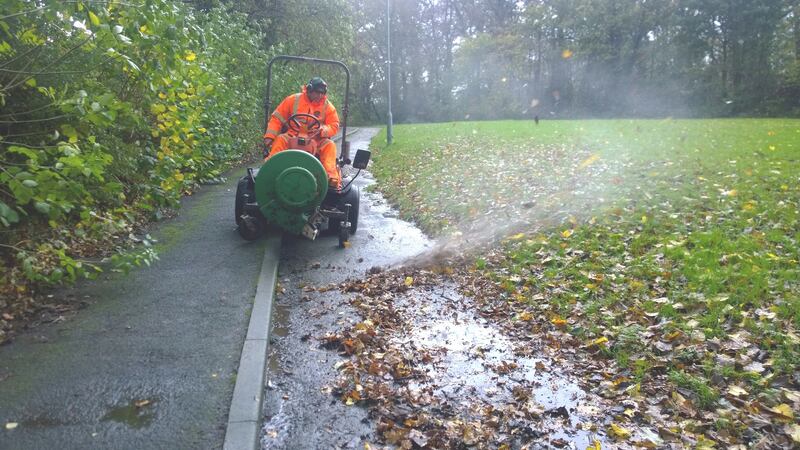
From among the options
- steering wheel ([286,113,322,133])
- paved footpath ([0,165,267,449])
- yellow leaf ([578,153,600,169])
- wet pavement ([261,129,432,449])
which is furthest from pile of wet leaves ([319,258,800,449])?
yellow leaf ([578,153,600,169])

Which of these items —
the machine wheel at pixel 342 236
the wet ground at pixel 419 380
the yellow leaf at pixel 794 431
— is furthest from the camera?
the machine wheel at pixel 342 236

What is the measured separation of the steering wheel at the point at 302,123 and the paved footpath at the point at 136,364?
2386 mm

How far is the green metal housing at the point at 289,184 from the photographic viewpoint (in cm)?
718

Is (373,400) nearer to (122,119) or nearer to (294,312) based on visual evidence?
(294,312)

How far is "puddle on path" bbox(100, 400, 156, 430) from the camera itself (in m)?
3.69

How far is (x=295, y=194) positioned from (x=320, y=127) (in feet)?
4.60

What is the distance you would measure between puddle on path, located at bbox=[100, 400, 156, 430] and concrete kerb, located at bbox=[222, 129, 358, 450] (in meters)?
0.51

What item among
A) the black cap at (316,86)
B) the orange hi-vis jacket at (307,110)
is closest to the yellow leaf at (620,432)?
the orange hi-vis jacket at (307,110)

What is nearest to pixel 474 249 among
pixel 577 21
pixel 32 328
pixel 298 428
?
pixel 298 428

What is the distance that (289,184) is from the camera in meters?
7.19

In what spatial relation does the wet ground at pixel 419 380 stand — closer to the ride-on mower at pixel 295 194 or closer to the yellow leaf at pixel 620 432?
the yellow leaf at pixel 620 432

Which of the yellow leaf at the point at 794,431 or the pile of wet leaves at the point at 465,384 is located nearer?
the yellow leaf at the point at 794,431

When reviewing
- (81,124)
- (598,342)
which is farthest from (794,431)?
(81,124)

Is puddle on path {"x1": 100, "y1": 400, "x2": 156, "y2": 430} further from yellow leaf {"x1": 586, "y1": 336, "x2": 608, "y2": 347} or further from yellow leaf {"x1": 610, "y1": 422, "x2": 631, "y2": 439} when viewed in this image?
yellow leaf {"x1": 586, "y1": 336, "x2": 608, "y2": 347}
